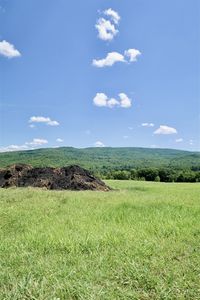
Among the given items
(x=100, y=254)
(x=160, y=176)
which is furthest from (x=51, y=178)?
(x=160, y=176)

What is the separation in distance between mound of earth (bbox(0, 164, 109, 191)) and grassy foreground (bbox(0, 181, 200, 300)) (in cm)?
982

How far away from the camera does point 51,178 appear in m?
20.0

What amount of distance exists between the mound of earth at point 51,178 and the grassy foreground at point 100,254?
32.2 ft

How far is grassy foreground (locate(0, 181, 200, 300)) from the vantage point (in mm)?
3783

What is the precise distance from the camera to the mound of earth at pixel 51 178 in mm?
19025

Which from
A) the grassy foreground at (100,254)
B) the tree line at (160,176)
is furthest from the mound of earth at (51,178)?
the tree line at (160,176)

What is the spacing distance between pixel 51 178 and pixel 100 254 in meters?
15.2

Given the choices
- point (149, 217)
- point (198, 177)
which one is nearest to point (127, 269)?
point (149, 217)

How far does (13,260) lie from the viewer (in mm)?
4914

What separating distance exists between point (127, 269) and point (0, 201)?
8.20 metres

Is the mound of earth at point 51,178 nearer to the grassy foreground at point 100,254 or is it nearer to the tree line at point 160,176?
the grassy foreground at point 100,254

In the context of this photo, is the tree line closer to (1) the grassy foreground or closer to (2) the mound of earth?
(2) the mound of earth

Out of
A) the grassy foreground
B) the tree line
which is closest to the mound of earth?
the grassy foreground

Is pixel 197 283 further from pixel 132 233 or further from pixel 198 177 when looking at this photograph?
pixel 198 177
